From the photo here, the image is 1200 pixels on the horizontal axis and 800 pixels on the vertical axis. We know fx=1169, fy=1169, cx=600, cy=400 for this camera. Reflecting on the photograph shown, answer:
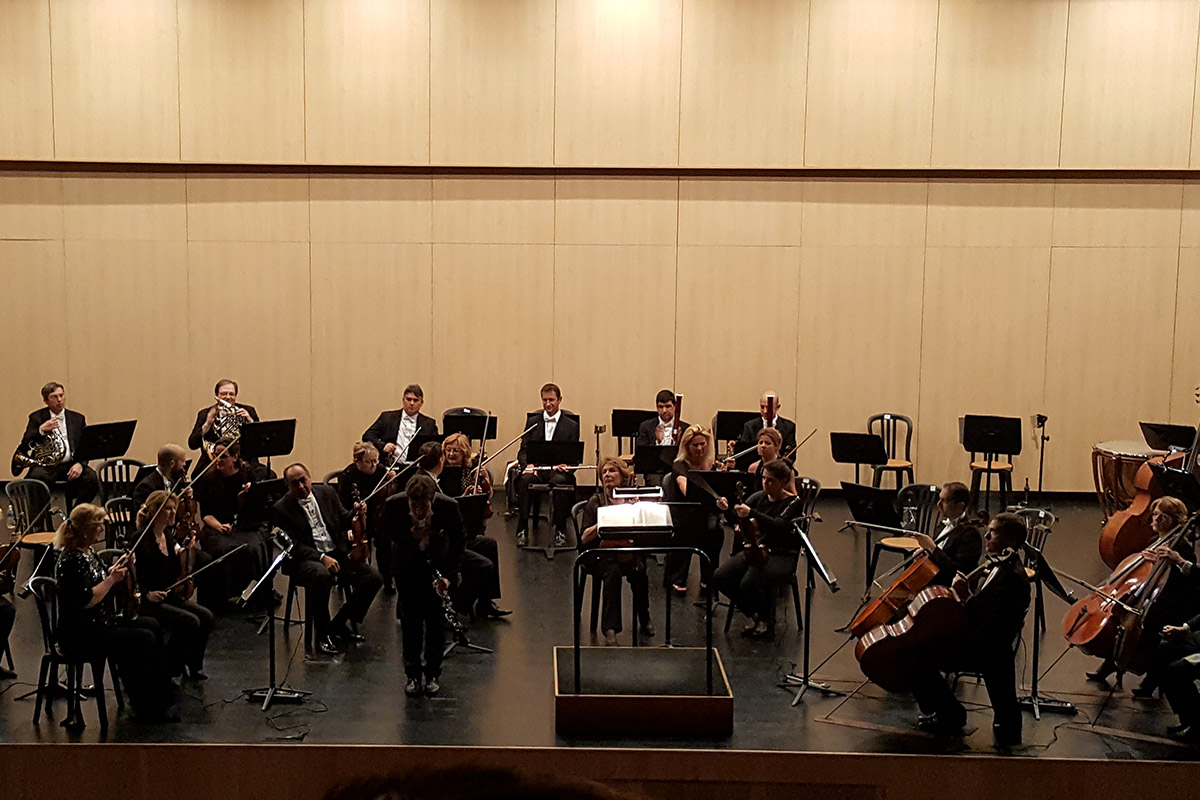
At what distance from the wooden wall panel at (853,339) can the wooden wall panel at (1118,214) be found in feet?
4.34

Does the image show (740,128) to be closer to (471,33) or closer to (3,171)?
(471,33)

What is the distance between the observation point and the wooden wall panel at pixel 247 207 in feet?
34.1

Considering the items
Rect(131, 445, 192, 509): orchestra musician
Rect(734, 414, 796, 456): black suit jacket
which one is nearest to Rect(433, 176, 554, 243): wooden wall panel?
Rect(734, 414, 796, 456): black suit jacket

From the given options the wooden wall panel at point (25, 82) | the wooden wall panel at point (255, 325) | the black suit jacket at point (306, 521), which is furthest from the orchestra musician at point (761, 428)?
the wooden wall panel at point (25, 82)

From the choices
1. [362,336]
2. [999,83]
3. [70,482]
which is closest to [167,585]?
[70,482]

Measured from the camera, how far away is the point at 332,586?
21.1 ft

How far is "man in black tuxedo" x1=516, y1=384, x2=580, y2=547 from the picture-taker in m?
8.76

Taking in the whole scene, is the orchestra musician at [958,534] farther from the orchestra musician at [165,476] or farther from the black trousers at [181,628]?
the orchestra musician at [165,476]

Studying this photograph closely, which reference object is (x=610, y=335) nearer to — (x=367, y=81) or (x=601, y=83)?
(x=601, y=83)

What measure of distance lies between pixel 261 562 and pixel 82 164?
5.07m

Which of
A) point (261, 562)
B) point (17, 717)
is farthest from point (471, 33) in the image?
point (17, 717)

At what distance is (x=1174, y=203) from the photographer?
Answer: 1020 cm

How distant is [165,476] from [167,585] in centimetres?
126

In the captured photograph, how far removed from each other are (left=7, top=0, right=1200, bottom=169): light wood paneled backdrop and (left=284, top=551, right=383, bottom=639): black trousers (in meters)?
4.88
